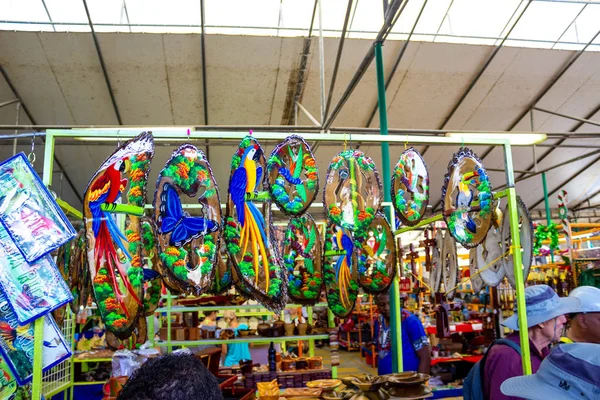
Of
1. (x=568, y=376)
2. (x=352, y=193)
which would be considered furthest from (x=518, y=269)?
(x=568, y=376)

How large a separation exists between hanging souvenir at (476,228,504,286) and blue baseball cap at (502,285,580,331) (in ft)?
2.60

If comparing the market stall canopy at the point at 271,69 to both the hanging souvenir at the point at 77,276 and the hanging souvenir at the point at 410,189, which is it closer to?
the hanging souvenir at the point at 77,276

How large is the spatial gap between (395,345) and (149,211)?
246 cm

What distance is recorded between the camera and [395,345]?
3.48 meters

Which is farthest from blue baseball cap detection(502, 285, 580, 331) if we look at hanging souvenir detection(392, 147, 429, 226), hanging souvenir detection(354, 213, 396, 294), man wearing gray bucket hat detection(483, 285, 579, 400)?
hanging souvenir detection(354, 213, 396, 294)

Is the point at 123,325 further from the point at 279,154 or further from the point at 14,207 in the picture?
the point at 279,154

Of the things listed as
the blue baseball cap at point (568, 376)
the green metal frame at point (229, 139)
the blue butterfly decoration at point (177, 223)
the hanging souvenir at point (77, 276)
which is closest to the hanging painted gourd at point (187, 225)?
the blue butterfly decoration at point (177, 223)

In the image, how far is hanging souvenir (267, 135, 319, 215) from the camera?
2520mm

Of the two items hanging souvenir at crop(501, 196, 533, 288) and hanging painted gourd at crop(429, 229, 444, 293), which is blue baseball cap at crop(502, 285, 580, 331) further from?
hanging painted gourd at crop(429, 229, 444, 293)

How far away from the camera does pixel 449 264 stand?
4320 mm

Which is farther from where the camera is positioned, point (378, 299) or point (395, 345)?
point (378, 299)

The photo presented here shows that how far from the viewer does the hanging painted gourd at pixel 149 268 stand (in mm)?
2400

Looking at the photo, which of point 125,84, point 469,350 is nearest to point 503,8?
point 469,350

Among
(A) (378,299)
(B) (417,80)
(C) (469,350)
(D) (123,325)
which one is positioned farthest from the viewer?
(B) (417,80)
